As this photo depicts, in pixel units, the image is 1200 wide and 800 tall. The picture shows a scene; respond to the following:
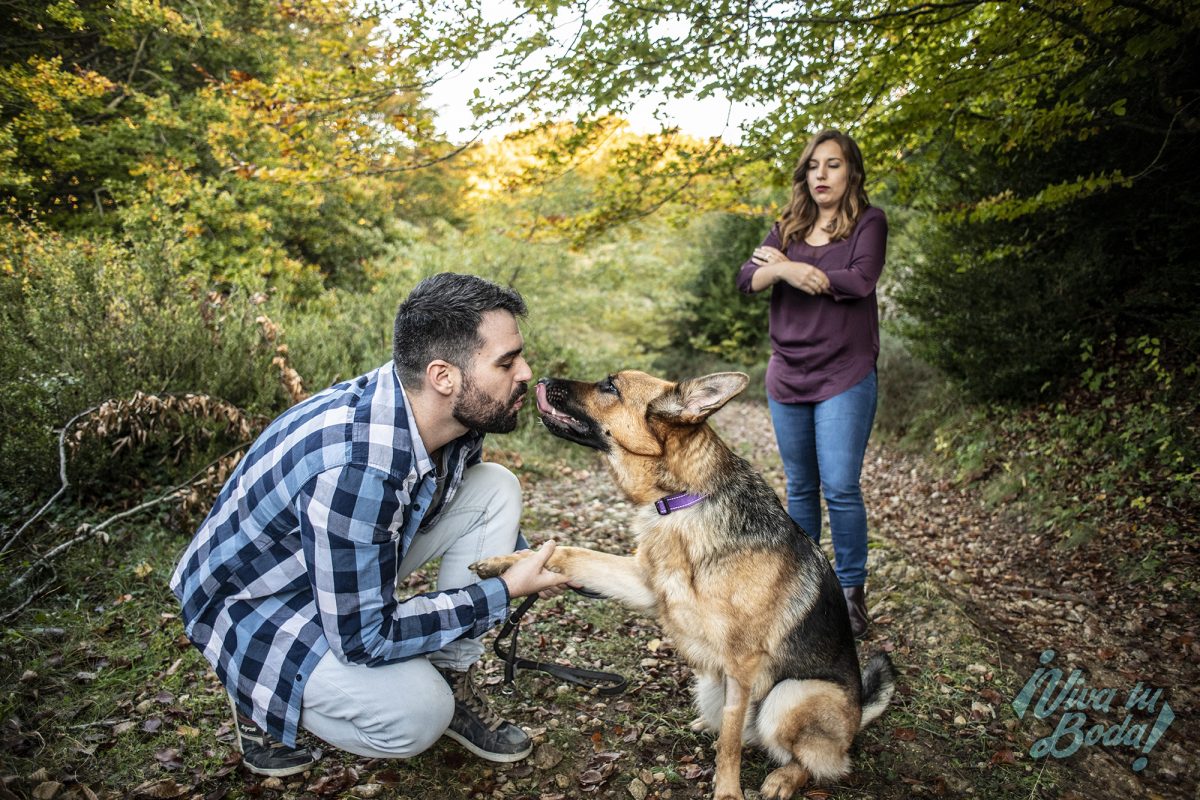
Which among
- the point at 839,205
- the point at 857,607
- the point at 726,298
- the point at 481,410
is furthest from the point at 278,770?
the point at 726,298

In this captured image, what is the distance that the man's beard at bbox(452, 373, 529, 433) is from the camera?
→ 8.60ft

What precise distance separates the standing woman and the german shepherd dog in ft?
2.38

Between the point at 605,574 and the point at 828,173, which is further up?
the point at 828,173

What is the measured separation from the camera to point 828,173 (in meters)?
3.82

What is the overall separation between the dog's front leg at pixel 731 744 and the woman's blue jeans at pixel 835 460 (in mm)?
1282

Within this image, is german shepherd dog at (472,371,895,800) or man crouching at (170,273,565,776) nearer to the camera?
man crouching at (170,273,565,776)

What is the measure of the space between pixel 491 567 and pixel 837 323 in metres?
2.35

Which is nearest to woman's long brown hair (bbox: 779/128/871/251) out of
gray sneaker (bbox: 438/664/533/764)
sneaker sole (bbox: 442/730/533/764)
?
gray sneaker (bbox: 438/664/533/764)

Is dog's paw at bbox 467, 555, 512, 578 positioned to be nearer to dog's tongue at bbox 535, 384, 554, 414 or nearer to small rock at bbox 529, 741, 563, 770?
dog's tongue at bbox 535, 384, 554, 414

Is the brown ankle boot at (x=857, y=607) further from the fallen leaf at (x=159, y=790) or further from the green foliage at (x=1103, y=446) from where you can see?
the fallen leaf at (x=159, y=790)

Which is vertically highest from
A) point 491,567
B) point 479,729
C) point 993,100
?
point 993,100

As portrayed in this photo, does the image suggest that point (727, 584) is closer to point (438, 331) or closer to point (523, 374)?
point (523, 374)

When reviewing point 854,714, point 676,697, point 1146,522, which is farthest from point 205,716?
point 1146,522

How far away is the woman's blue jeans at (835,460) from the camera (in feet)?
12.2
